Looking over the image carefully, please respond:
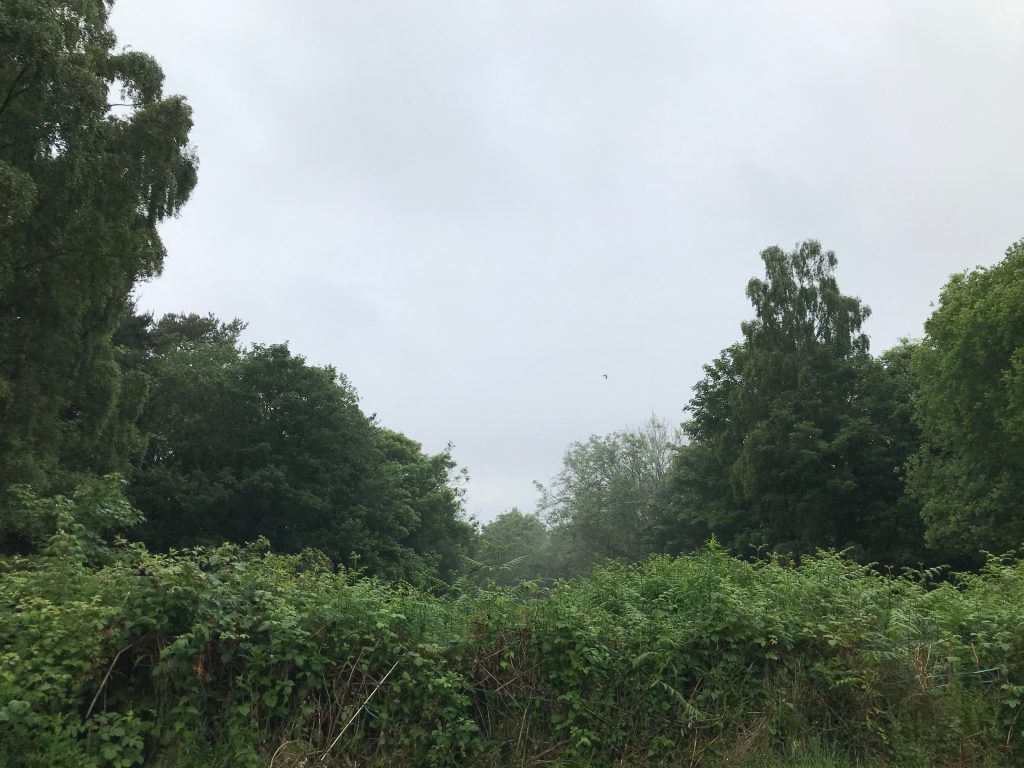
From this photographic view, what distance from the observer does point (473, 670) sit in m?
5.21

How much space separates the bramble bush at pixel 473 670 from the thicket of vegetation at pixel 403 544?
0.8 inches

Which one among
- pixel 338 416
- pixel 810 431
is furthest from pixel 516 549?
pixel 810 431

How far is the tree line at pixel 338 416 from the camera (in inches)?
647

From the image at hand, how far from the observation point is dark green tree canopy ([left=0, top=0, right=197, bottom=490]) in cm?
1472

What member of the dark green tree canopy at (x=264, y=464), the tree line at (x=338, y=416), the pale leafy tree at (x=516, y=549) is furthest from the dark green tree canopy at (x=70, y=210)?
the dark green tree canopy at (x=264, y=464)

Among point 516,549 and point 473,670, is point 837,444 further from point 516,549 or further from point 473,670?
point 473,670

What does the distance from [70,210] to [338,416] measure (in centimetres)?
2130

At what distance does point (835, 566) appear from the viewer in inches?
279

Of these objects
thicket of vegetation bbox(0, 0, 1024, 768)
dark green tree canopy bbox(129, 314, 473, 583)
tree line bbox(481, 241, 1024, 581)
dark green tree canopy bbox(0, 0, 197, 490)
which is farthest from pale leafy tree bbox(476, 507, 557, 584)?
dark green tree canopy bbox(0, 0, 197, 490)

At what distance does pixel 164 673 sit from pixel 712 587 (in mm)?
3882

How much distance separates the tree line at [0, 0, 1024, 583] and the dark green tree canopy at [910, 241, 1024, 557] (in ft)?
0.28

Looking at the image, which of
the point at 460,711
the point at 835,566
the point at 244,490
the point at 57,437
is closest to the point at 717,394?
the point at 244,490

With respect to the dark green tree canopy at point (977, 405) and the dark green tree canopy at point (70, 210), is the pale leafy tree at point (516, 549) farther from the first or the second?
the dark green tree canopy at point (977, 405)

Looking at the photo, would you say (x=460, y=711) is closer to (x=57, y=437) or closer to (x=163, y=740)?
(x=163, y=740)
